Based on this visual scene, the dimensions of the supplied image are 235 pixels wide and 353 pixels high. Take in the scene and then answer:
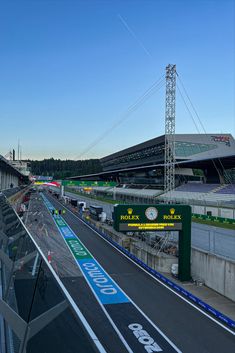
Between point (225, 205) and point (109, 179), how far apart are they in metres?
112

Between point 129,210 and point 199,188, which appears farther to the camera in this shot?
point 199,188

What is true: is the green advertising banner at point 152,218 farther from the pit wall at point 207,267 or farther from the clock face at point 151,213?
the pit wall at point 207,267

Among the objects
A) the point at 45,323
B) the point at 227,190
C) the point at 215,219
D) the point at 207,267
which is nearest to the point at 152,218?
the point at 207,267

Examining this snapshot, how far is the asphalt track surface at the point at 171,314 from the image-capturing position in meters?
10.6

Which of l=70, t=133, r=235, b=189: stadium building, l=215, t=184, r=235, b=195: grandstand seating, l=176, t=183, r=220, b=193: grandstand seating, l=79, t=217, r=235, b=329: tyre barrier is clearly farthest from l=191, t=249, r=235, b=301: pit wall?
l=70, t=133, r=235, b=189: stadium building

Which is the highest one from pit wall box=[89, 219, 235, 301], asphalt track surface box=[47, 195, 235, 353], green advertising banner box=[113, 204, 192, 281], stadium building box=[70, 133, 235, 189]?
stadium building box=[70, 133, 235, 189]

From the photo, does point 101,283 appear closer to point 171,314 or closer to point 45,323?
point 171,314

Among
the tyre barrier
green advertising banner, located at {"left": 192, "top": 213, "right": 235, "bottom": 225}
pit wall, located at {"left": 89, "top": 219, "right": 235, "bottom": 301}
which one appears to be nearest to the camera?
the tyre barrier

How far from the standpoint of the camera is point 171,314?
13016 mm

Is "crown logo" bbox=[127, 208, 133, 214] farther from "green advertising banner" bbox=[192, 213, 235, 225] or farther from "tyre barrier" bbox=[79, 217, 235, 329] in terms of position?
"green advertising banner" bbox=[192, 213, 235, 225]

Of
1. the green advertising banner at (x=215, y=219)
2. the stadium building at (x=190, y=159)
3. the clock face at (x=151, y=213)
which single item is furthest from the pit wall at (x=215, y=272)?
the stadium building at (x=190, y=159)

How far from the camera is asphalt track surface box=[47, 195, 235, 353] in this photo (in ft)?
34.9

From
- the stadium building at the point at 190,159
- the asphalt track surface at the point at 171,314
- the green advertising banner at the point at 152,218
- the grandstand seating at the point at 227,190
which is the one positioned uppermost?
the stadium building at the point at 190,159

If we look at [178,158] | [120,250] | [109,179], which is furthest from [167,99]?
[109,179]
